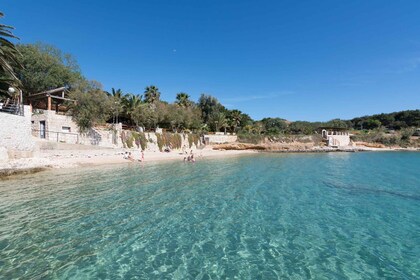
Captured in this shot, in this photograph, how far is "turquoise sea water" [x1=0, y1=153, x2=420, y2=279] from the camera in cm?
611

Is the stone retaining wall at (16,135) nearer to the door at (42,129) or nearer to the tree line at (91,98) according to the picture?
the tree line at (91,98)

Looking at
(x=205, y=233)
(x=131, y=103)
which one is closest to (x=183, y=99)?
(x=131, y=103)

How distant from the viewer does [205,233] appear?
8.48 metres

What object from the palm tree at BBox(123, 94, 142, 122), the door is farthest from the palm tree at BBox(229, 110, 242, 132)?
the door

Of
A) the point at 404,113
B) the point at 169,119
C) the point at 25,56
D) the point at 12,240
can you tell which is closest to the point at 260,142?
the point at 169,119

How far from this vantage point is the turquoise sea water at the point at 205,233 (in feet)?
20.0

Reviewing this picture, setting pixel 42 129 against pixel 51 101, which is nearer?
pixel 42 129

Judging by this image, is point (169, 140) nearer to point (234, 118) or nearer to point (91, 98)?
point (91, 98)

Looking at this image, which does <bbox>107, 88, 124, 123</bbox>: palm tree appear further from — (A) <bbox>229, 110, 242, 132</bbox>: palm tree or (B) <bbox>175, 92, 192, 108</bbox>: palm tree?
(A) <bbox>229, 110, 242, 132</bbox>: palm tree

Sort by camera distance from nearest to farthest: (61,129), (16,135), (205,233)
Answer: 1. (205,233)
2. (16,135)
3. (61,129)

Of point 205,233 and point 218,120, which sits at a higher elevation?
point 218,120

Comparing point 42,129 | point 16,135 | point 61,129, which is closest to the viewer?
point 16,135

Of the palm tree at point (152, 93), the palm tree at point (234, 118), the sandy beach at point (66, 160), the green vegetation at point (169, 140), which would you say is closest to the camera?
the sandy beach at point (66, 160)

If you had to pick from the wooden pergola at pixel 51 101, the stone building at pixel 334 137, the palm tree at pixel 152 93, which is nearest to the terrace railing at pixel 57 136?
the wooden pergola at pixel 51 101
